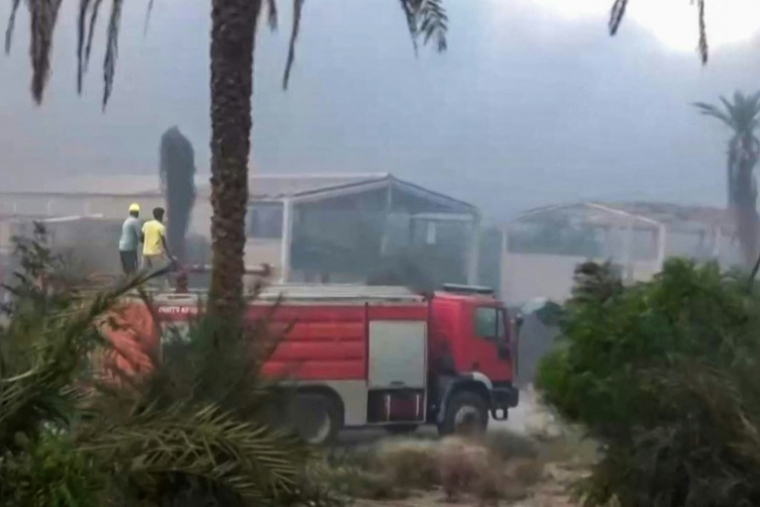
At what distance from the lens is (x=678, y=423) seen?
1143 centimetres

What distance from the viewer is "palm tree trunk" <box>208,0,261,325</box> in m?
13.8

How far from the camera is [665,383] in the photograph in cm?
1128

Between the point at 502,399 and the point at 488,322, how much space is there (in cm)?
105

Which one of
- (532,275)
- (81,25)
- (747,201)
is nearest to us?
(81,25)

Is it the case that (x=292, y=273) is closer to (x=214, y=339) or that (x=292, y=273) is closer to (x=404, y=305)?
(x=404, y=305)

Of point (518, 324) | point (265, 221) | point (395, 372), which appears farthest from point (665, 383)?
point (265, 221)

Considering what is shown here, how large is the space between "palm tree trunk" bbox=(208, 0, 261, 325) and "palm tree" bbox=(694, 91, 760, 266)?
17.2 metres

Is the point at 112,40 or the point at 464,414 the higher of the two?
Result: the point at 112,40

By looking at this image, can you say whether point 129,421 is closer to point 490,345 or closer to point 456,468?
point 456,468

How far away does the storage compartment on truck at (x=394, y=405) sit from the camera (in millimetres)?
19139

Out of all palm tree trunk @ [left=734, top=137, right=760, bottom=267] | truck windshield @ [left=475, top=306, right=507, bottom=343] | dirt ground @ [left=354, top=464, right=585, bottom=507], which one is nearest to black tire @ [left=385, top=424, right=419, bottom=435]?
truck windshield @ [left=475, top=306, right=507, bottom=343]

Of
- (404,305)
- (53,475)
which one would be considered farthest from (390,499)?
(53,475)

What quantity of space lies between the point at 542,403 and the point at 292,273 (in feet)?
39.5

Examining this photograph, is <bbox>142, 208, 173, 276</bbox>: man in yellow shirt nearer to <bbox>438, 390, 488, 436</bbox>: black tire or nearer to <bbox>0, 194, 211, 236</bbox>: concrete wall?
<bbox>438, 390, 488, 436</bbox>: black tire
